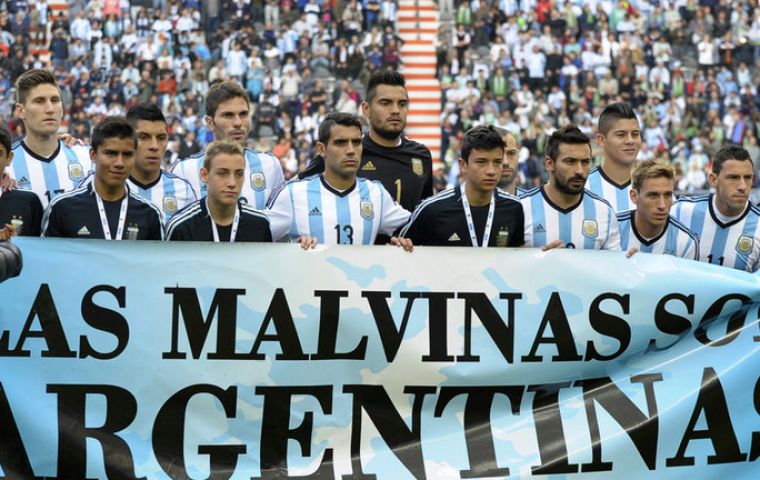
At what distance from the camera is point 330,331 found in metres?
6.31

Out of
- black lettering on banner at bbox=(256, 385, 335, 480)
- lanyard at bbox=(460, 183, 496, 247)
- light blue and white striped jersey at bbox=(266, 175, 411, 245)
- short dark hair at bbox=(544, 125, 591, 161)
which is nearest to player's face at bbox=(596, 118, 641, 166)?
short dark hair at bbox=(544, 125, 591, 161)

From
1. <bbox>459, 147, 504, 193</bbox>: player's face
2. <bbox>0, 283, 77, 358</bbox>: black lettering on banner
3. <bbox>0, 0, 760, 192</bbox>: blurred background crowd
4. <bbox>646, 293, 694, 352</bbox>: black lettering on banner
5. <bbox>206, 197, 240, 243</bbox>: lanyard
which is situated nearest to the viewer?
<bbox>0, 283, 77, 358</bbox>: black lettering on banner

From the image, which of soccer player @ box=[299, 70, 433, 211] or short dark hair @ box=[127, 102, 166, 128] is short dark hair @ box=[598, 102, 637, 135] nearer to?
soccer player @ box=[299, 70, 433, 211]

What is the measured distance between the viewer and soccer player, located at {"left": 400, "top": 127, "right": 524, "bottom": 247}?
273 inches

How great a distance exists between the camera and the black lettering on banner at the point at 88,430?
6.03 m

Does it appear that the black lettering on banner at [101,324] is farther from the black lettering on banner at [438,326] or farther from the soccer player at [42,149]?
the soccer player at [42,149]

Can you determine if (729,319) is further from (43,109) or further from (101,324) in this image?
(43,109)

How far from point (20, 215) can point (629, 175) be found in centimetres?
358

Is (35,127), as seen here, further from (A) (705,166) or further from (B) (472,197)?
(A) (705,166)

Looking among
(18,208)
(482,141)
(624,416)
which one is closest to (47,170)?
(18,208)

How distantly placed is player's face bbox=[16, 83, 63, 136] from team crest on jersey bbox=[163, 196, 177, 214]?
781 mm

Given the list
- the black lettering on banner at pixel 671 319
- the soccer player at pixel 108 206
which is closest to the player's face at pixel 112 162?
the soccer player at pixel 108 206

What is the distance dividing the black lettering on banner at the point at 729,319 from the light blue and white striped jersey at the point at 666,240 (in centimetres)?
57

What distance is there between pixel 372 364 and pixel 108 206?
A: 1509 millimetres
